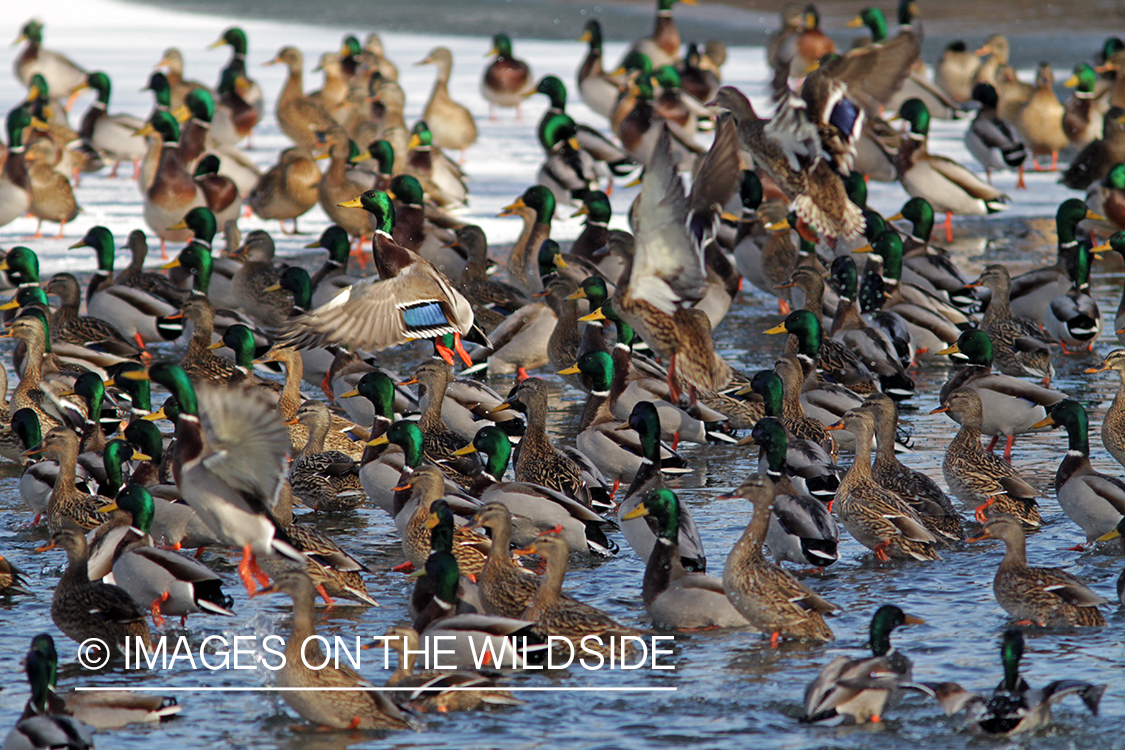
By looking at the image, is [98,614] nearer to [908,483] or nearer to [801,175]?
[908,483]

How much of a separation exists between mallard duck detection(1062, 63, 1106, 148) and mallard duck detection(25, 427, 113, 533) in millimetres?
12106

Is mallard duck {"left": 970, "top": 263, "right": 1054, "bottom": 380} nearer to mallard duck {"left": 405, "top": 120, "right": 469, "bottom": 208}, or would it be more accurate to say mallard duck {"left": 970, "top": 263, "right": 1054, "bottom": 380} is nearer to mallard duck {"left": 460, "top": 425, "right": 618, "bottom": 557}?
mallard duck {"left": 460, "top": 425, "right": 618, "bottom": 557}

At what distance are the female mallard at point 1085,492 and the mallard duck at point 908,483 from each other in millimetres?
459

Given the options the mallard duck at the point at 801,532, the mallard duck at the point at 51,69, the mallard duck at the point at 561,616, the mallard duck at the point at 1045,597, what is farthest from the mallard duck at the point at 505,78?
the mallard duck at the point at 1045,597

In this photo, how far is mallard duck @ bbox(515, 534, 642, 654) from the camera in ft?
17.3

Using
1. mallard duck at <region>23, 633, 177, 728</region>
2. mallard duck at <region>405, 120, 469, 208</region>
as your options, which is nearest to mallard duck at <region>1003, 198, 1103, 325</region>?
mallard duck at <region>405, 120, 469, 208</region>

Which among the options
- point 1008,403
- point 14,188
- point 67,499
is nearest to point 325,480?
A: point 67,499

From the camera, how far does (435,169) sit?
43.9ft

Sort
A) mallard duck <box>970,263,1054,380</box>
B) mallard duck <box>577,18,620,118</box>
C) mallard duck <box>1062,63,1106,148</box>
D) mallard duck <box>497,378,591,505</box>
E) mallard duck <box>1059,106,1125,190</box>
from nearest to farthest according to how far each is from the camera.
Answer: mallard duck <box>497,378,591,505</box> → mallard duck <box>970,263,1054,380</box> → mallard duck <box>1059,106,1125,190</box> → mallard duck <box>1062,63,1106,148</box> → mallard duck <box>577,18,620,118</box>

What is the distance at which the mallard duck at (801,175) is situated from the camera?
27.3 feet

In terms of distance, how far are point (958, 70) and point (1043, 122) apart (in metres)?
2.92

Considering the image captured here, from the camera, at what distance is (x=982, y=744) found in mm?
4527

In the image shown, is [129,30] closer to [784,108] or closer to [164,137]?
[164,137]

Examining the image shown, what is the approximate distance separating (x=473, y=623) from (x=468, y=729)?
400 mm
